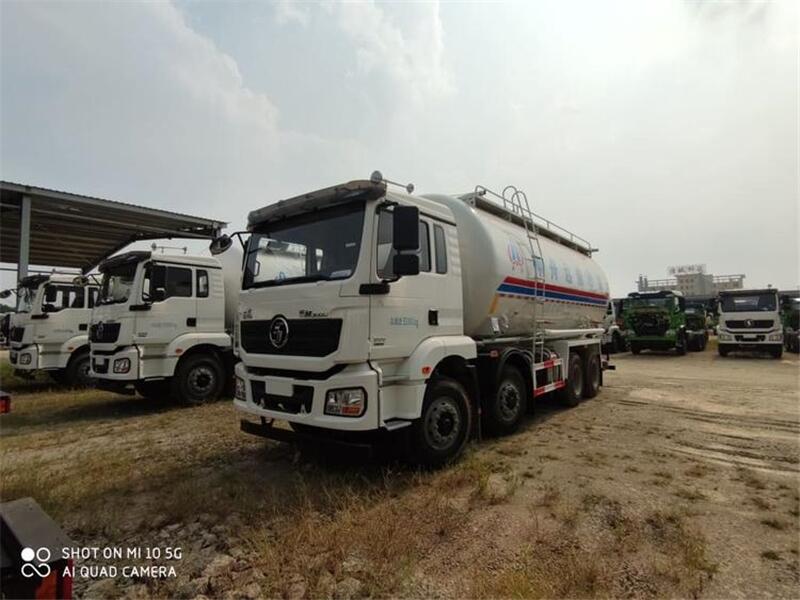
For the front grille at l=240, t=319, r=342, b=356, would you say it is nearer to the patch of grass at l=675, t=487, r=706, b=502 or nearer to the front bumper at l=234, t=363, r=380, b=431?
the front bumper at l=234, t=363, r=380, b=431

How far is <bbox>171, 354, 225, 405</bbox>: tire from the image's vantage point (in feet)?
28.7

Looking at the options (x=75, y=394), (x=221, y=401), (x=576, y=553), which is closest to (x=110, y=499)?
(x=576, y=553)

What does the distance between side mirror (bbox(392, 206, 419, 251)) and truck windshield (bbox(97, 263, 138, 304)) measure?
21.3ft

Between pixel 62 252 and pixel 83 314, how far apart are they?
435 inches

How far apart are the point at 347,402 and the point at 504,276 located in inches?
122

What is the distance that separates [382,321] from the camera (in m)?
4.42

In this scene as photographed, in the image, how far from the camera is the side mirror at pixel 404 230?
4191mm

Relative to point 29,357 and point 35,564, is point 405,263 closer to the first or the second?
point 35,564

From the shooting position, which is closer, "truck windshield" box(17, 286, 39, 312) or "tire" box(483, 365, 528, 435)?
"tire" box(483, 365, 528, 435)

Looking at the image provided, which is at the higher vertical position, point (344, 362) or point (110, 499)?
point (344, 362)

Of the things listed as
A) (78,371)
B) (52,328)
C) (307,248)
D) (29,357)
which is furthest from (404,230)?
(29,357)

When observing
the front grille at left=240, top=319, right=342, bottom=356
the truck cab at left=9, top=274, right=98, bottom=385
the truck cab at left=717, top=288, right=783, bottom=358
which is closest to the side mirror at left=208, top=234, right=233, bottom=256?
the front grille at left=240, top=319, right=342, bottom=356

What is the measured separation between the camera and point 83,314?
37.0ft

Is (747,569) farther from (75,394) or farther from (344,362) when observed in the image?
(75,394)
